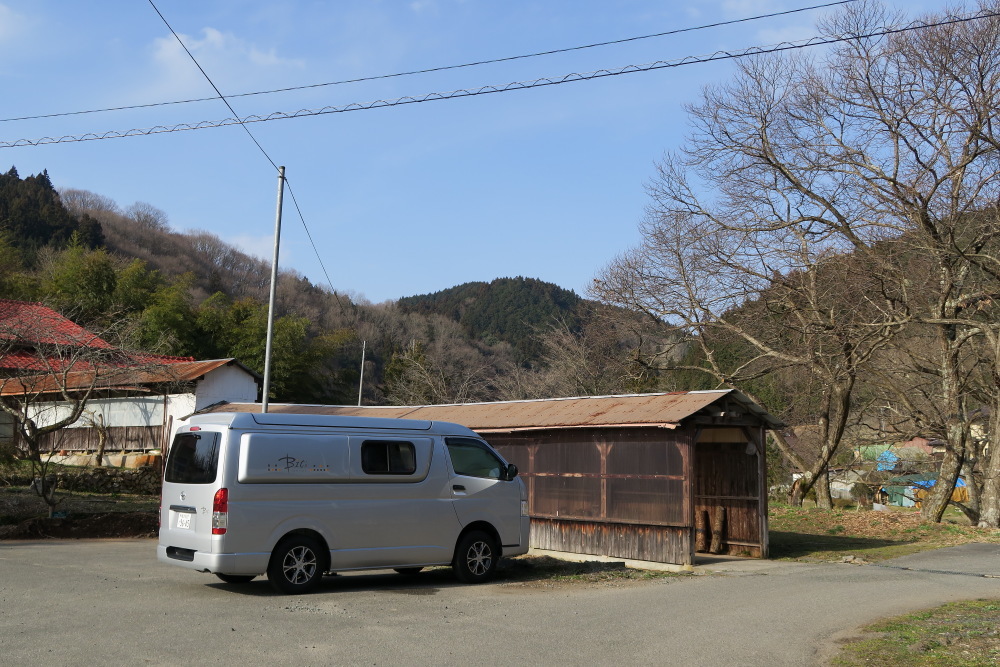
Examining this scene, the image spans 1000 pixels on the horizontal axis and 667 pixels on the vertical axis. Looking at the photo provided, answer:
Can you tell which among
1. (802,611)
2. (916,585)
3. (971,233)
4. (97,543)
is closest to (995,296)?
(971,233)

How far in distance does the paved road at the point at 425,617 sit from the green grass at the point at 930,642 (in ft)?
1.11

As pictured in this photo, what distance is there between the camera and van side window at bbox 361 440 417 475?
35.9 feet

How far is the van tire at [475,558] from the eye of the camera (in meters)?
11.5

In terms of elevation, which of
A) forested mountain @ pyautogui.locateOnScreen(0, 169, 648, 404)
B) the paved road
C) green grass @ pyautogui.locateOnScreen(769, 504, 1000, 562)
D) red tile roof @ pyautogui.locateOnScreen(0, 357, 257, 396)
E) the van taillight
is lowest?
the paved road

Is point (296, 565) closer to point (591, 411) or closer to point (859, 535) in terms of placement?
point (591, 411)

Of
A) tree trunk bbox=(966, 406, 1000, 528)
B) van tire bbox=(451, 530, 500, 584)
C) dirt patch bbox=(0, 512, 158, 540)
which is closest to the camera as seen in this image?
van tire bbox=(451, 530, 500, 584)

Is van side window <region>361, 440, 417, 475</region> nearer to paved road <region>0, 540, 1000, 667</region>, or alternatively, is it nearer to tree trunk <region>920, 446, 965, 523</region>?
paved road <region>0, 540, 1000, 667</region>

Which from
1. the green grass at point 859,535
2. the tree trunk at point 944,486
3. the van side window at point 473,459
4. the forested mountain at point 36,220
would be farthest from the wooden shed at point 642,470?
the forested mountain at point 36,220

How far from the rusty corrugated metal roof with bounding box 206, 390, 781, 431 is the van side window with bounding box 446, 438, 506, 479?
13.4 feet

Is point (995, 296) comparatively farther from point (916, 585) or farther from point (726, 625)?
point (726, 625)

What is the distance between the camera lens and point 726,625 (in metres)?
8.87

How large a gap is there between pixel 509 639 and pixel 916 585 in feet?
25.7

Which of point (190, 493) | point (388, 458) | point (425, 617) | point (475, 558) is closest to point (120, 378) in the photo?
point (190, 493)

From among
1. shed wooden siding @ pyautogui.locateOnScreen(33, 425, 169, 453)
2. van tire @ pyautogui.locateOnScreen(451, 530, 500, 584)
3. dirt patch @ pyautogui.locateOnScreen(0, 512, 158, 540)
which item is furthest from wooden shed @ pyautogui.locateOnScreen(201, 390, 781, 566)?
shed wooden siding @ pyautogui.locateOnScreen(33, 425, 169, 453)
